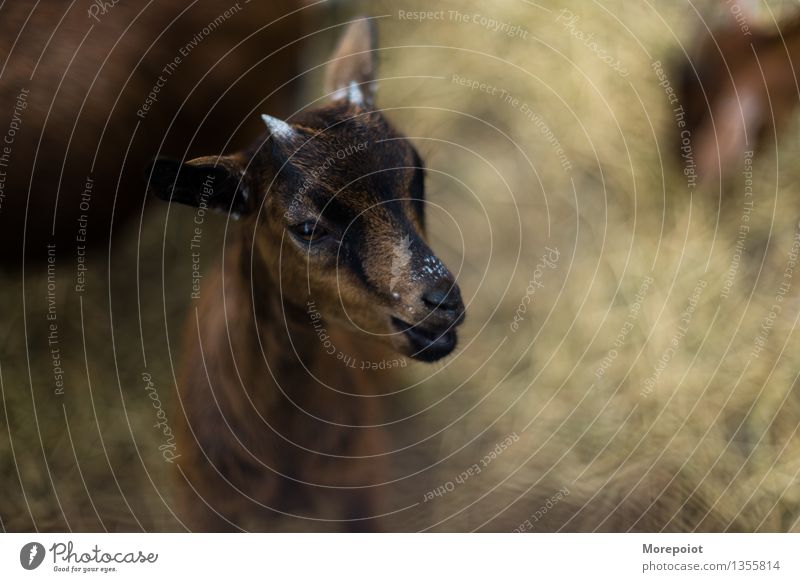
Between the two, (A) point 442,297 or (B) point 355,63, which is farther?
(B) point 355,63

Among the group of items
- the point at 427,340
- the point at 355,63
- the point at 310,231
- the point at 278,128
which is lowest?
the point at 427,340

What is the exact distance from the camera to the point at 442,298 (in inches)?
42.8

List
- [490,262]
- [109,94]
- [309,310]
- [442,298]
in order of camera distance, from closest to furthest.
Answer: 1. [442,298]
2. [309,310]
3. [109,94]
4. [490,262]

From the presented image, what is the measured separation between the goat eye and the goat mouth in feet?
0.55

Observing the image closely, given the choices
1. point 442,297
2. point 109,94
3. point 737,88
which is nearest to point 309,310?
point 442,297

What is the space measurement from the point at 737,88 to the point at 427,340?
2.69ft

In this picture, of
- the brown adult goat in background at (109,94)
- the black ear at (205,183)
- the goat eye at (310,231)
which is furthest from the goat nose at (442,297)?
the brown adult goat in background at (109,94)

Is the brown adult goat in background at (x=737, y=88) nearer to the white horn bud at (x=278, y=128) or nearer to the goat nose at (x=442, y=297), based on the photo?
the goat nose at (x=442, y=297)

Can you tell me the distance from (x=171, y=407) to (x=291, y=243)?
41cm

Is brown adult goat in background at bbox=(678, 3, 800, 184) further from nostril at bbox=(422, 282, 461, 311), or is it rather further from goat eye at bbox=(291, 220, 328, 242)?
goat eye at bbox=(291, 220, 328, 242)

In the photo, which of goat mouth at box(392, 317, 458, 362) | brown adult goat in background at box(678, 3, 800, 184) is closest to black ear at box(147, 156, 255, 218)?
goat mouth at box(392, 317, 458, 362)

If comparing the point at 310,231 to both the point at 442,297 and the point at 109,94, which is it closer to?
the point at 442,297

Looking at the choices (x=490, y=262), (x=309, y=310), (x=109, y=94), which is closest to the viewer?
(x=309, y=310)

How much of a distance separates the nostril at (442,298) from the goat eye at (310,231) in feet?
0.61
